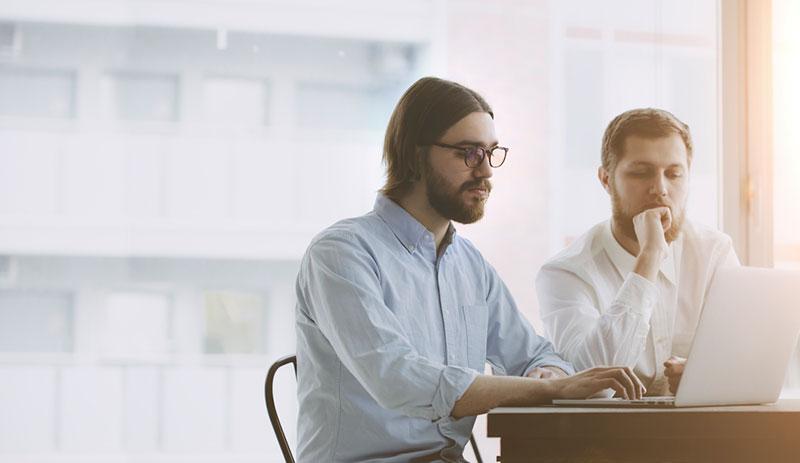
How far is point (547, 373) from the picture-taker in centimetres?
190

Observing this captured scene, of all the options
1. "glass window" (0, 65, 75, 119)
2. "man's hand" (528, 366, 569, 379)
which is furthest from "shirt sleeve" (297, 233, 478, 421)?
"glass window" (0, 65, 75, 119)

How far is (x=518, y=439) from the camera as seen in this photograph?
4.27 feet

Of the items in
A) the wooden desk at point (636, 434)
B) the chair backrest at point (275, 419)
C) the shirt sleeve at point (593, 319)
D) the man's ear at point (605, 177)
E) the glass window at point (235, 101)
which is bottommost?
the chair backrest at point (275, 419)

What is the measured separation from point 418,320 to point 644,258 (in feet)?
1.93

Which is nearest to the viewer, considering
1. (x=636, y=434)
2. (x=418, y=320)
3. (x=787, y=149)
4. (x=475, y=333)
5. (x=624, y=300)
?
(x=636, y=434)

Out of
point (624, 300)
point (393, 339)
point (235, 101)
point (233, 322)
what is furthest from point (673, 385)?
point (235, 101)

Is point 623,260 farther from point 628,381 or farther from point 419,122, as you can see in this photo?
point 628,381

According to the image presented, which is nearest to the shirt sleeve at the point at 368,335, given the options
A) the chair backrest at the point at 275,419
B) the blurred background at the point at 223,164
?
the chair backrest at the point at 275,419

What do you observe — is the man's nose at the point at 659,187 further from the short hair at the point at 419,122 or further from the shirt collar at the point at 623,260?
the short hair at the point at 419,122

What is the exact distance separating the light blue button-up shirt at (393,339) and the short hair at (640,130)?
1.65 ft

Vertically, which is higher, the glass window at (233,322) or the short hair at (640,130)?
the short hair at (640,130)

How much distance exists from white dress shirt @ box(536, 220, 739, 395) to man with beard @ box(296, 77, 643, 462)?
13 centimetres

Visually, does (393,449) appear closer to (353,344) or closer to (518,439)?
(353,344)

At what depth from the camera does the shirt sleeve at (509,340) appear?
2.02 m
